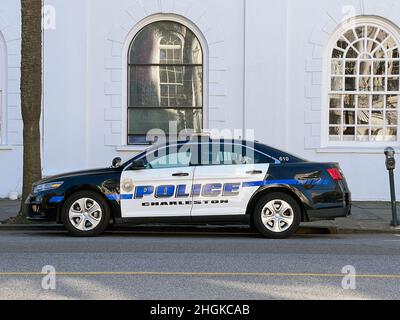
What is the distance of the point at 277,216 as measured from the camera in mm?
9703

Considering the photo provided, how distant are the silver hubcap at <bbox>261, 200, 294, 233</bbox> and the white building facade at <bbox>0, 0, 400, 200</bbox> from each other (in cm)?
526

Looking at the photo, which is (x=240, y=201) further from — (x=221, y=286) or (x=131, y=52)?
(x=131, y=52)

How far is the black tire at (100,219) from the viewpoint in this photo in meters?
9.77

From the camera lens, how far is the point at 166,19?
1510 centimetres

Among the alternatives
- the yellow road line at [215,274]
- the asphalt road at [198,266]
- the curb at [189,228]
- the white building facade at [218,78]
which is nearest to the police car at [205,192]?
the asphalt road at [198,266]

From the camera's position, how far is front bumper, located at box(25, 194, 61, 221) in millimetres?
9852

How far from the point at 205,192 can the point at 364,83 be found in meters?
6.98

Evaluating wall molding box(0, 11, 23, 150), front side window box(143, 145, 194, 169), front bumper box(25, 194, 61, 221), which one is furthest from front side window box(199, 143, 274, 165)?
wall molding box(0, 11, 23, 150)

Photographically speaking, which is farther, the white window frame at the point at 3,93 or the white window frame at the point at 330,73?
the white window frame at the point at 3,93

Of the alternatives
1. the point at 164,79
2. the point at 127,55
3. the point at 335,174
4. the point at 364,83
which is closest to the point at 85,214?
the point at 335,174

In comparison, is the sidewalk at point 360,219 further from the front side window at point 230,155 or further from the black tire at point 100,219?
the black tire at point 100,219

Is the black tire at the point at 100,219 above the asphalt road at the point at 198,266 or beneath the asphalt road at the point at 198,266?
above

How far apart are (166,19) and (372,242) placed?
26.5 feet

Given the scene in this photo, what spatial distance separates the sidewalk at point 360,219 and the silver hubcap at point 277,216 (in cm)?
166
